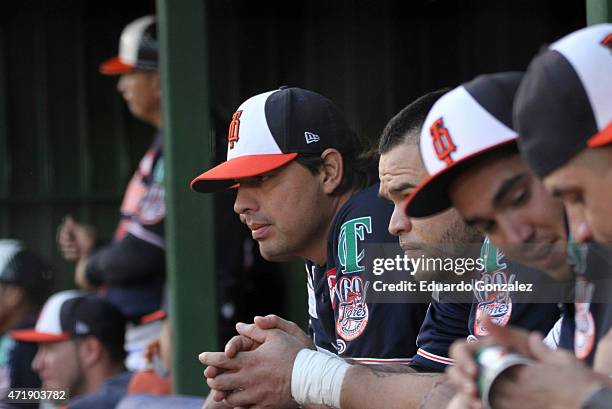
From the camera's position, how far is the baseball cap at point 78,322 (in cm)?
344

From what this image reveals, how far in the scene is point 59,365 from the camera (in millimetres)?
3387

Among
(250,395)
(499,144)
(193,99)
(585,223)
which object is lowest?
(250,395)

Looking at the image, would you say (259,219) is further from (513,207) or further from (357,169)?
(513,207)

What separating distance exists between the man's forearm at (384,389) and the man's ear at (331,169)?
1.93 ft

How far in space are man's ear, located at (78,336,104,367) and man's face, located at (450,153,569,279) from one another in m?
1.95

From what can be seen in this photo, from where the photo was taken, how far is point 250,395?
6.73 feet

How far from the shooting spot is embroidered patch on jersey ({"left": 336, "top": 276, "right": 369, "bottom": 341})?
224 cm

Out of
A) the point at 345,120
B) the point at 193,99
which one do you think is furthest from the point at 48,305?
the point at 345,120

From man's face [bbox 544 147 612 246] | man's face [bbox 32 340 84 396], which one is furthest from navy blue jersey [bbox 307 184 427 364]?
man's face [bbox 32 340 84 396]

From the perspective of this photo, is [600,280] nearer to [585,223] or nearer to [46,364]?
[585,223]

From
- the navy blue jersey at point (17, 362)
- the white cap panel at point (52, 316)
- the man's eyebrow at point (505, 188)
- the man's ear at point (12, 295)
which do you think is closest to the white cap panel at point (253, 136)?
the man's eyebrow at point (505, 188)

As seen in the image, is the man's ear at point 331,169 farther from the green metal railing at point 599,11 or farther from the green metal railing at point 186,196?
the green metal railing at point 186,196

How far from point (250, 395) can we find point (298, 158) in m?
0.62

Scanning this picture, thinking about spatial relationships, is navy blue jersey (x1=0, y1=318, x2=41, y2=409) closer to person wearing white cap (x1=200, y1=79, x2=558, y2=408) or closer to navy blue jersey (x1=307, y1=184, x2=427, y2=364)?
navy blue jersey (x1=307, y1=184, x2=427, y2=364)
